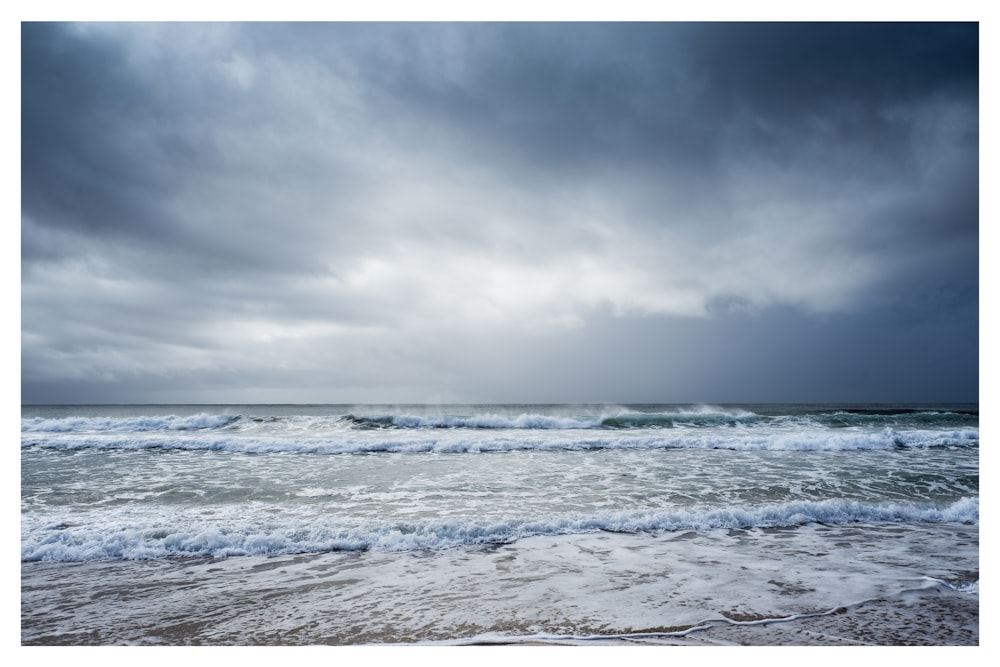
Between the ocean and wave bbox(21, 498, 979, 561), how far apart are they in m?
0.04

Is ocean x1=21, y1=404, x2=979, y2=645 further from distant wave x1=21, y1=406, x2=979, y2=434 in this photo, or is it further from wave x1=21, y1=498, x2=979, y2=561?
distant wave x1=21, y1=406, x2=979, y2=434

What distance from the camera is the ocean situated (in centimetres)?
395

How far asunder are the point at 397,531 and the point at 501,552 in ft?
5.51

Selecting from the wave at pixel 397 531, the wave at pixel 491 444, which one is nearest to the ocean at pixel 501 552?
the wave at pixel 397 531

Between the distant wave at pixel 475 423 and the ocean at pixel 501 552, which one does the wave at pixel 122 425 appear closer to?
the distant wave at pixel 475 423

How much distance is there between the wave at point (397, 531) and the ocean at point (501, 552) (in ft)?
0.13

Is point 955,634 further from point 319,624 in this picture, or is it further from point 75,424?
point 75,424

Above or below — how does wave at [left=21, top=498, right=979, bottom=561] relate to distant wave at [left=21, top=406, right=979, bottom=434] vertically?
above

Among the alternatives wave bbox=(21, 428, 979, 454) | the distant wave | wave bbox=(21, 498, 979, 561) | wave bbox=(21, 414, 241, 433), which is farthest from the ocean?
wave bbox=(21, 414, 241, 433)

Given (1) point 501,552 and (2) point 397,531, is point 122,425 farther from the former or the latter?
(1) point 501,552

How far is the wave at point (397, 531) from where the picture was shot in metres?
6.12
